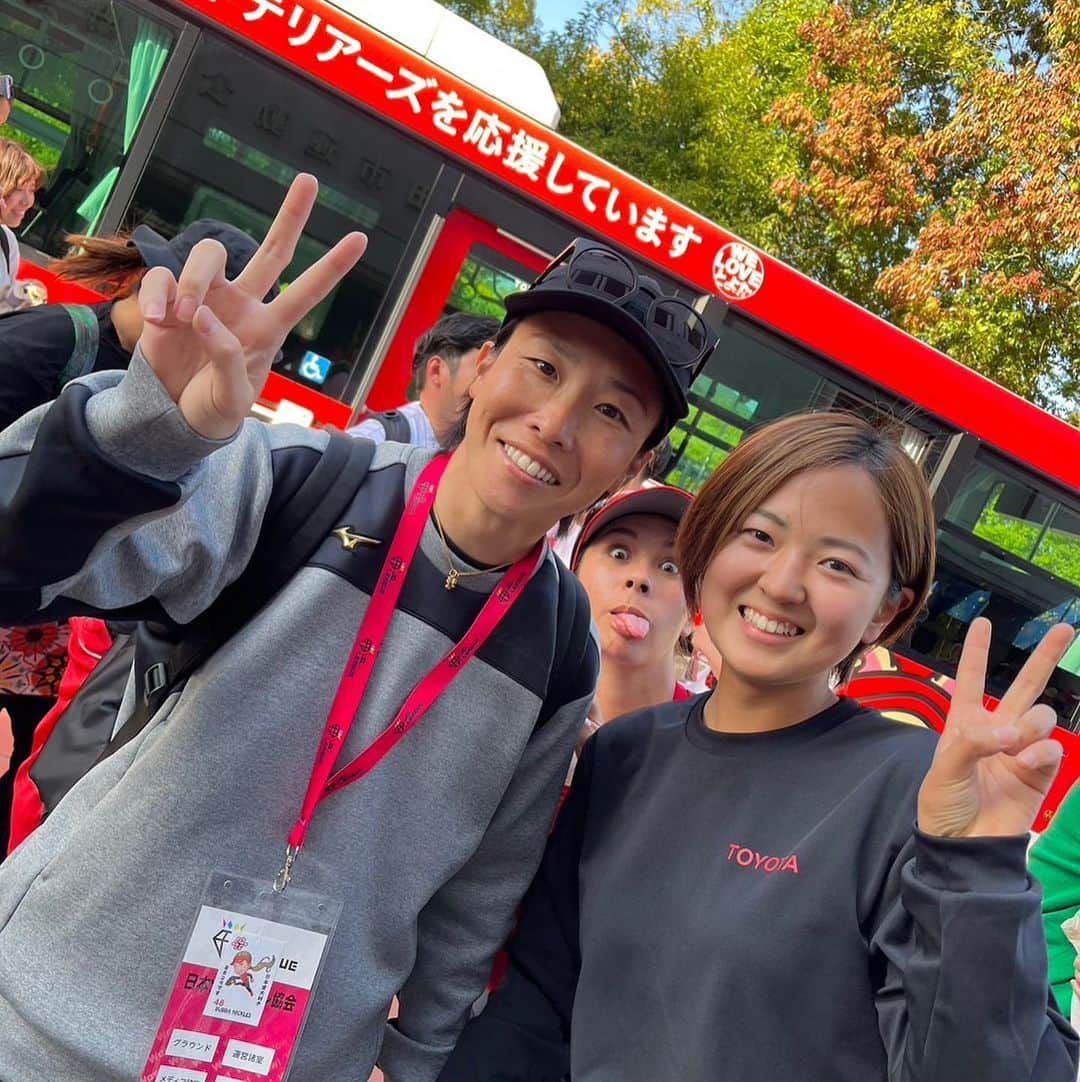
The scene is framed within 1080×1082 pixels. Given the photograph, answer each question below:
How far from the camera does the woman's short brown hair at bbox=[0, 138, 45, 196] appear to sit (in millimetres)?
4375

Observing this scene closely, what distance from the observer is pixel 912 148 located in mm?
15164

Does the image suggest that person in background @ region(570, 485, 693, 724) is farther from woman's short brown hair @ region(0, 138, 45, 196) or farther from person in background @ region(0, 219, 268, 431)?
woman's short brown hair @ region(0, 138, 45, 196)

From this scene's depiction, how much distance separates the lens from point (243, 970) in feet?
5.07

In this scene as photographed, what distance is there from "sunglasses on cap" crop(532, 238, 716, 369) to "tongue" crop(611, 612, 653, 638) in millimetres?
875

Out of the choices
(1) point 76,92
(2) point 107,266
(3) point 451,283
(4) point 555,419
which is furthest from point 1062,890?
(1) point 76,92

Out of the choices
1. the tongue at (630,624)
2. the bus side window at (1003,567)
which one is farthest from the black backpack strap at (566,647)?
the bus side window at (1003,567)

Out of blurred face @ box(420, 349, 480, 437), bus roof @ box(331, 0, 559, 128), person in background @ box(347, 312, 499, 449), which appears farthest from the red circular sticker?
blurred face @ box(420, 349, 480, 437)

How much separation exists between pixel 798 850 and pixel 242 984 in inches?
30.3

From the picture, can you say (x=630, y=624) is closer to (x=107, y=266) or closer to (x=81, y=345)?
(x=81, y=345)

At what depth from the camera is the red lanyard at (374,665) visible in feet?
5.17

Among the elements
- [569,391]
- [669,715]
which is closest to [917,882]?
[669,715]

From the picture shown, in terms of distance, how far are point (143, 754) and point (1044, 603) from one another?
7303mm

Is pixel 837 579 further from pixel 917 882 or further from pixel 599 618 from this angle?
pixel 599 618

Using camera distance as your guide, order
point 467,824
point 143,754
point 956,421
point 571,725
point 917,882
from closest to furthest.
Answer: point 917,882
point 143,754
point 467,824
point 571,725
point 956,421
